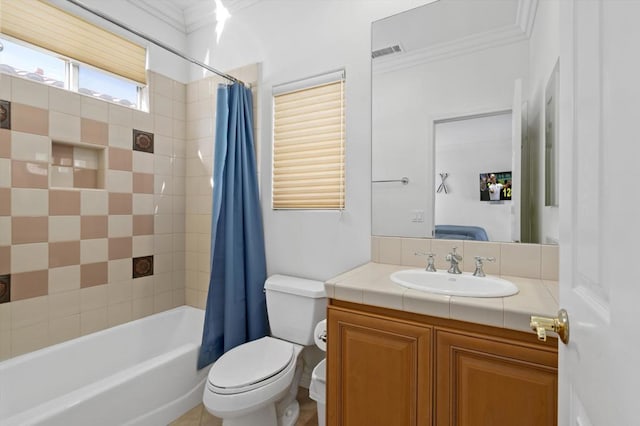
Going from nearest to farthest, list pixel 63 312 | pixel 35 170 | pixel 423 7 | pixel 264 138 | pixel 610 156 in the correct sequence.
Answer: pixel 610 156 < pixel 423 7 < pixel 35 170 < pixel 63 312 < pixel 264 138

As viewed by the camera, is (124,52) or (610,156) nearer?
(610,156)

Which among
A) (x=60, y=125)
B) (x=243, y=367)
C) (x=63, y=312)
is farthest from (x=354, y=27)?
(x=63, y=312)

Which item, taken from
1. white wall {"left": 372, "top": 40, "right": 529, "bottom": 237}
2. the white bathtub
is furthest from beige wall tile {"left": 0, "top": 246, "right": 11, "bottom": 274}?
white wall {"left": 372, "top": 40, "right": 529, "bottom": 237}

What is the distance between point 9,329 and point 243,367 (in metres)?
1.33

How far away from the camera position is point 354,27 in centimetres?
181

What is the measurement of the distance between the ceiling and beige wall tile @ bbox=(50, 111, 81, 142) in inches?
38.4

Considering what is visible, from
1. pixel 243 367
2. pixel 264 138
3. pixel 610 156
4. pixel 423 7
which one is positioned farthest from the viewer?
pixel 264 138

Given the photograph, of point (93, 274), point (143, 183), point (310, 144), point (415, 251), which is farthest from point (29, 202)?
point (415, 251)

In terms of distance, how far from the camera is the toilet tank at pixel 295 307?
173 cm

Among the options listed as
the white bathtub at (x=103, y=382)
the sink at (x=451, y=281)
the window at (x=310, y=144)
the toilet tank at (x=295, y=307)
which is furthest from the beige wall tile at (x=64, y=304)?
the sink at (x=451, y=281)

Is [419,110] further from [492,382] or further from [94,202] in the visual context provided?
[94,202]

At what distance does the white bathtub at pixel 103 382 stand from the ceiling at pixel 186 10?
230cm

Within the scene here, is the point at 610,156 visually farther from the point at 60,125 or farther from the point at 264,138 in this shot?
the point at 60,125

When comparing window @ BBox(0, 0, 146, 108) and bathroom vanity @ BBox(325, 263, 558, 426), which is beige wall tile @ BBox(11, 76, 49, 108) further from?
bathroom vanity @ BBox(325, 263, 558, 426)
